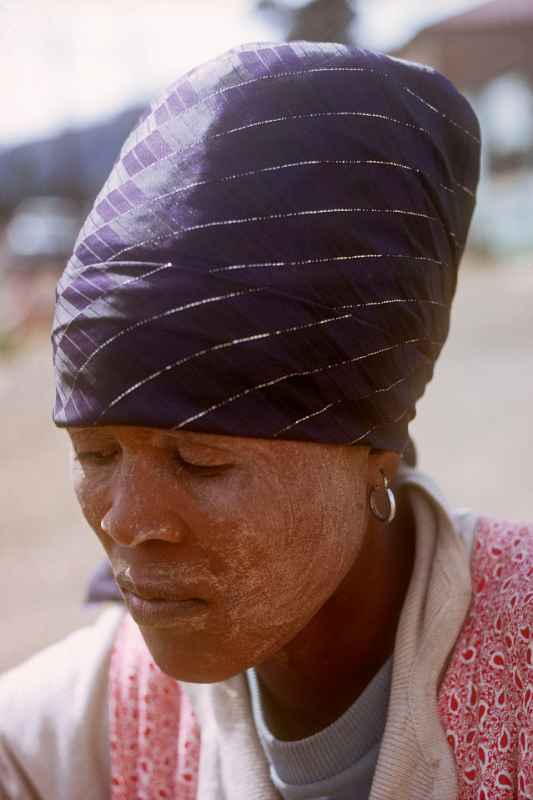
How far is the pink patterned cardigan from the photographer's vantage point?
167cm

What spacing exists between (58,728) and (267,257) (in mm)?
1098

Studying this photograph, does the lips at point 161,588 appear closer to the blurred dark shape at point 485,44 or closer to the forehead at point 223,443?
the forehead at point 223,443

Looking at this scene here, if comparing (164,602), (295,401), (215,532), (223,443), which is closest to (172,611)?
(164,602)

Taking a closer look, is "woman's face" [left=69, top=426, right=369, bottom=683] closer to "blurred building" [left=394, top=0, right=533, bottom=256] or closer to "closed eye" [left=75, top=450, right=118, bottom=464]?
"closed eye" [left=75, top=450, right=118, bottom=464]

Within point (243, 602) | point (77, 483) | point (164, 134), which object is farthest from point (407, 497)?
point (164, 134)

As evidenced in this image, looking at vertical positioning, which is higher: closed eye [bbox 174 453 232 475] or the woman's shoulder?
closed eye [bbox 174 453 232 475]

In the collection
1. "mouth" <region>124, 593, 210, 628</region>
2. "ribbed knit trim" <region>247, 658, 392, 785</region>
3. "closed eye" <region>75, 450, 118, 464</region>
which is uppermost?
"closed eye" <region>75, 450, 118, 464</region>

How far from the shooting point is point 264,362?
157 centimetres

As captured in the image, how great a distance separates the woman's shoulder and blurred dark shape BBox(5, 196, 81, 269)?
2155 cm

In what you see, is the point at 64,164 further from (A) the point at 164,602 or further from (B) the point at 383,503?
(A) the point at 164,602

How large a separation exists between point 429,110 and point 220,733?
3.93 feet

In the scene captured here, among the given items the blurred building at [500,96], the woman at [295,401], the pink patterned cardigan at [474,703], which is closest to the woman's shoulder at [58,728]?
the pink patterned cardigan at [474,703]

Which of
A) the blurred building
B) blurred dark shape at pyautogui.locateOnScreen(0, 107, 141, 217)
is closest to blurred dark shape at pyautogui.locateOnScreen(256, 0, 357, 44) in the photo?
the blurred building

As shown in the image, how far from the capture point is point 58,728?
2.09 m
